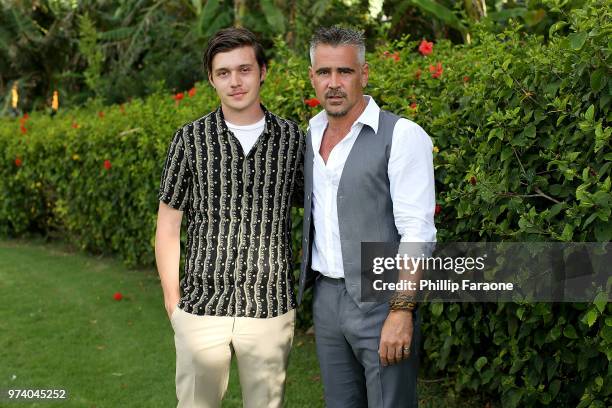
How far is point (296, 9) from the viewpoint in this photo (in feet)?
43.8

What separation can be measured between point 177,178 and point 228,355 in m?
0.83

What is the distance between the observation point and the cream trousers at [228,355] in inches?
131

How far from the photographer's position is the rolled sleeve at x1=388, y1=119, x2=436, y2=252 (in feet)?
9.81

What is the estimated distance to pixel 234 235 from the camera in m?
3.36

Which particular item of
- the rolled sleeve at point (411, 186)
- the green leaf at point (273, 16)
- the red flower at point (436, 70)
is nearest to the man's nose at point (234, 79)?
the rolled sleeve at point (411, 186)

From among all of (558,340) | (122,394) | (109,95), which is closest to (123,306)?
(122,394)

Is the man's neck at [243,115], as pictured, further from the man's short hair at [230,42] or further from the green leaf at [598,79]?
the green leaf at [598,79]

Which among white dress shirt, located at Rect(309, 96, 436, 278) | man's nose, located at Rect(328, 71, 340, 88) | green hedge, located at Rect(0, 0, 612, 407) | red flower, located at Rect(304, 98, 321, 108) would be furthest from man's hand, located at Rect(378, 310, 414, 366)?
red flower, located at Rect(304, 98, 321, 108)

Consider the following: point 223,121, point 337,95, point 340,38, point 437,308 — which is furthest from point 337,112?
point 437,308

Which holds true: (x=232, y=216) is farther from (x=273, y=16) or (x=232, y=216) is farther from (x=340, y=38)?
(x=273, y=16)

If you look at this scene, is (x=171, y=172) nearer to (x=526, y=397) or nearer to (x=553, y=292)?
(x=553, y=292)

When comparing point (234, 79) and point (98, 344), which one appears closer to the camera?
point (234, 79)

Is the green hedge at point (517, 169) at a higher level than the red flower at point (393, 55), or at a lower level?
lower

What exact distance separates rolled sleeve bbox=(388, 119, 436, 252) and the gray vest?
2.3 inches
